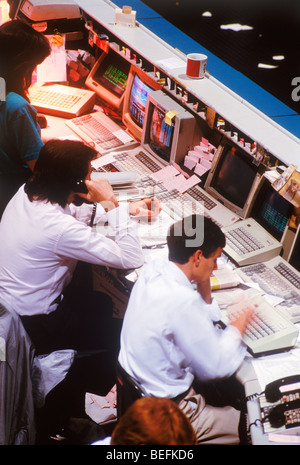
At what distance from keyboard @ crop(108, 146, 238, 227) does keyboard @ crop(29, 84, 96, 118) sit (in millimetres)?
738

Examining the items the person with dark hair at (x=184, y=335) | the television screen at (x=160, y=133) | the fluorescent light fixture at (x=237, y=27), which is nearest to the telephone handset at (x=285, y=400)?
the person with dark hair at (x=184, y=335)

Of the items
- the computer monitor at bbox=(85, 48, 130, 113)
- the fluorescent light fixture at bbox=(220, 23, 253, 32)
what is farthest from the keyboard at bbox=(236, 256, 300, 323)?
the fluorescent light fixture at bbox=(220, 23, 253, 32)

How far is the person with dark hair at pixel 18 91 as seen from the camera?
295 centimetres

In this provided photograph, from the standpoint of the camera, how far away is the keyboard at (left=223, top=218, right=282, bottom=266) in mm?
2820

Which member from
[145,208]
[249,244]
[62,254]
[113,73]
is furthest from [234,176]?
[113,73]

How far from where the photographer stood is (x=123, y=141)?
387cm

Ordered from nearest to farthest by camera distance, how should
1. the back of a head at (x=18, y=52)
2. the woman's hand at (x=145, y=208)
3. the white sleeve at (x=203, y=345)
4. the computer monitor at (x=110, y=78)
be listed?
1. the white sleeve at (x=203, y=345)
2. the back of a head at (x=18, y=52)
3. the woman's hand at (x=145, y=208)
4. the computer monitor at (x=110, y=78)

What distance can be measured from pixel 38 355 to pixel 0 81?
1611 mm

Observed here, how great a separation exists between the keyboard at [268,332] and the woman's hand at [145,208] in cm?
94

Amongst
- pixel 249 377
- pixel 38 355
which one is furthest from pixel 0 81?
pixel 249 377

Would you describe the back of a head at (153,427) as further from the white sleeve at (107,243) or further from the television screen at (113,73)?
the television screen at (113,73)

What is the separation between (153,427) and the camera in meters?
1.51
